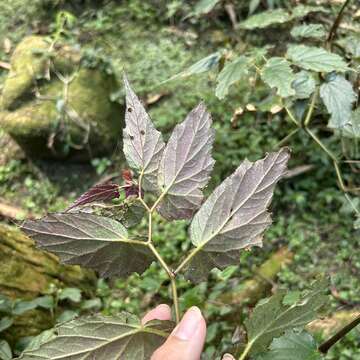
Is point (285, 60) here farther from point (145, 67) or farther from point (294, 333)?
point (145, 67)

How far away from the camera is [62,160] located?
3.33m

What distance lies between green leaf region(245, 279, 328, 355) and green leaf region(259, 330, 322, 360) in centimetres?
8

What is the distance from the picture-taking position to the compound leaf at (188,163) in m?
0.66

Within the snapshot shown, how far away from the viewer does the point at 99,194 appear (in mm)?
695

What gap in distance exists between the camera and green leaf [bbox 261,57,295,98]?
1307 millimetres

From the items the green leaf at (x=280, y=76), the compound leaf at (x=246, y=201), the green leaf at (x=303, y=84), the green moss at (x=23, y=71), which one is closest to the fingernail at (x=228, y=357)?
the compound leaf at (x=246, y=201)

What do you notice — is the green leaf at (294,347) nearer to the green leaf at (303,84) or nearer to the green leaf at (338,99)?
the green leaf at (338,99)

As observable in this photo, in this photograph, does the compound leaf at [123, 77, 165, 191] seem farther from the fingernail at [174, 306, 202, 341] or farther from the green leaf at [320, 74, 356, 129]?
the green leaf at [320, 74, 356, 129]

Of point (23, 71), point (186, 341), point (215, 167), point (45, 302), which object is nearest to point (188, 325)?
point (186, 341)

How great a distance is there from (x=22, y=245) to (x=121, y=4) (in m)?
2.83

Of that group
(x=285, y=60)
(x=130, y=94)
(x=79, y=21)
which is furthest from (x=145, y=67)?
(x=130, y=94)

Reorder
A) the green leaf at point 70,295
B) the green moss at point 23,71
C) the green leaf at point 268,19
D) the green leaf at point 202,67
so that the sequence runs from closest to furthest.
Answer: the green leaf at point 202,67 < the green leaf at point 268,19 < the green leaf at point 70,295 < the green moss at point 23,71

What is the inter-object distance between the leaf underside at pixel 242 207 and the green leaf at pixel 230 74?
0.78m

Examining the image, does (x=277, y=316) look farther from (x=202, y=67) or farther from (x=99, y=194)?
(x=202, y=67)
